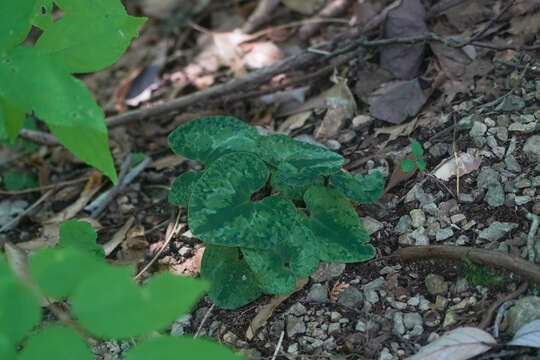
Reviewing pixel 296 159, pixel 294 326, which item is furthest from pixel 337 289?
pixel 296 159

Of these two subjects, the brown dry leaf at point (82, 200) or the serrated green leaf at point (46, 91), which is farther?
the brown dry leaf at point (82, 200)

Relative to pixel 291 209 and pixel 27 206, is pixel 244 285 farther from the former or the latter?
pixel 27 206

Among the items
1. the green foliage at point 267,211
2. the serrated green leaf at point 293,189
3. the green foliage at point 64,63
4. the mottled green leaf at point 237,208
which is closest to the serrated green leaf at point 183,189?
the green foliage at point 267,211

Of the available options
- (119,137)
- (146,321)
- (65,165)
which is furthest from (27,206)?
(146,321)

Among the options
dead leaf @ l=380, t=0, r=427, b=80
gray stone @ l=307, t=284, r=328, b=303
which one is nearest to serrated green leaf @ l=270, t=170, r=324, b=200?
gray stone @ l=307, t=284, r=328, b=303

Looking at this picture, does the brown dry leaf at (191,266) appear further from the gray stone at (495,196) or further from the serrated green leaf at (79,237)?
the gray stone at (495,196)
